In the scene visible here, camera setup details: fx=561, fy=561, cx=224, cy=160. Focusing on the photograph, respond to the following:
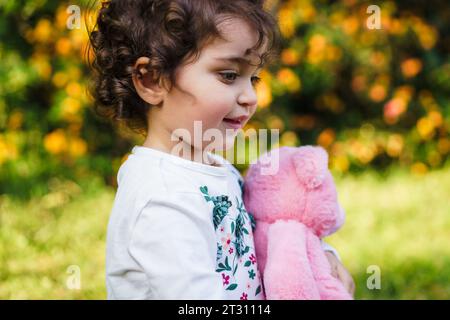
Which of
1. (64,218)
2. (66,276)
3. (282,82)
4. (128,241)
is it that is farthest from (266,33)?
(282,82)

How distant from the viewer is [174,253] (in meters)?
1.29

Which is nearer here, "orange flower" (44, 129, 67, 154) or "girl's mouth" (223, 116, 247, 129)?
"girl's mouth" (223, 116, 247, 129)

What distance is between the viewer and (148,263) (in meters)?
1.30

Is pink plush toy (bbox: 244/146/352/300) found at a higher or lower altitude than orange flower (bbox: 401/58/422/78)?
lower

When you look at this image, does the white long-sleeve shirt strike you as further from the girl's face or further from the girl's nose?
the girl's nose

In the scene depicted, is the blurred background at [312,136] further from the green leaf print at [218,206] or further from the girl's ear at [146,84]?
the green leaf print at [218,206]

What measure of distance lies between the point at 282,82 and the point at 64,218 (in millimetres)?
1909

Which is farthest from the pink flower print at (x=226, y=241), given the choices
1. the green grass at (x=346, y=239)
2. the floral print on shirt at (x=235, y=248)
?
the green grass at (x=346, y=239)

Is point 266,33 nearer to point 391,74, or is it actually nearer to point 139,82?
point 139,82

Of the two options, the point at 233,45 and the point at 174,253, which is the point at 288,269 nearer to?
the point at 174,253

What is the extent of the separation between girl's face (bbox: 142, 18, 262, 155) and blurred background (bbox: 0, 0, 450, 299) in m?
0.81

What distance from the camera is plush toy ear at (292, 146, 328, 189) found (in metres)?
1.70

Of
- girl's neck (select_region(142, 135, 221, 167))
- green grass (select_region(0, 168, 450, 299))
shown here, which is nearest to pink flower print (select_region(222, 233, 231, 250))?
girl's neck (select_region(142, 135, 221, 167))

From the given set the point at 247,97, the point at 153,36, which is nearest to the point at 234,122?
the point at 247,97
